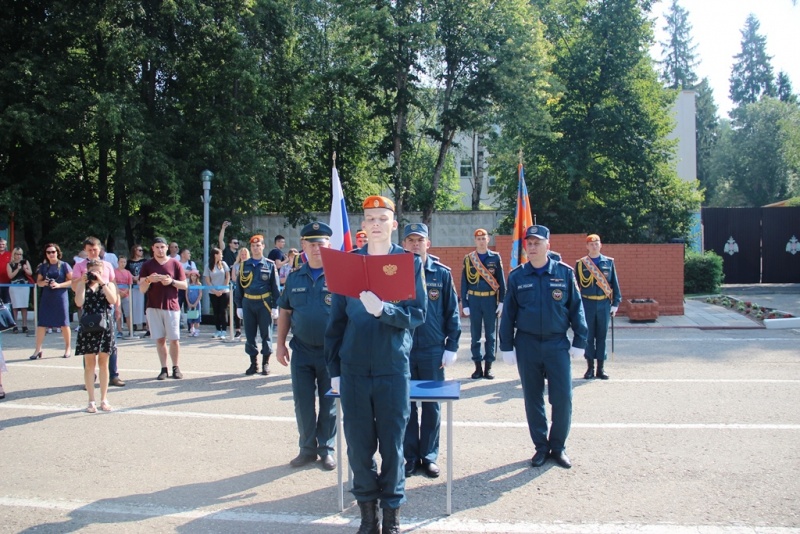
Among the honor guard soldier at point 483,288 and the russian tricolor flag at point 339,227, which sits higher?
the russian tricolor flag at point 339,227

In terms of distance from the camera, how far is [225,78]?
853 inches

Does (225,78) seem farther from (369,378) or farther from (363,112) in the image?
(369,378)

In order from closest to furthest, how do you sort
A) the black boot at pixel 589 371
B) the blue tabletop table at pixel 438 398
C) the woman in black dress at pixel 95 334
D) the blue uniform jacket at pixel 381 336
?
1. the blue uniform jacket at pixel 381 336
2. the blue tabletop table at pixel 438 398
3. the woman in black dress at pixel 95 334
4. the black boot at pixel 589 371

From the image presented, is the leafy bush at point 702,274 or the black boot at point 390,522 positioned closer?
the black boot at point 390,522

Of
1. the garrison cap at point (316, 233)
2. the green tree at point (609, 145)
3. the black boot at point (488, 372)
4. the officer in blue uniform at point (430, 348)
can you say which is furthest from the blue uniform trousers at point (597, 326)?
the green tree at point (609, 145)

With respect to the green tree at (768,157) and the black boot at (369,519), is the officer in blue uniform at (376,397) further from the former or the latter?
the green tree at (768,157)

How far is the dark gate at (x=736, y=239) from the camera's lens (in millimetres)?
26953

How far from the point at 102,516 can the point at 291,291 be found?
8.40 feet

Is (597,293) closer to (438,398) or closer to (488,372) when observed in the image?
(488,372)

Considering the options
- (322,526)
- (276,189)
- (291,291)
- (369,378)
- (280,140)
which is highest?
(280,140)

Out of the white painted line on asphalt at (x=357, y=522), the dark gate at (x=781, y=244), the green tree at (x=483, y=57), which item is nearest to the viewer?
the white painted line on asphalt at (x=357, y=522)

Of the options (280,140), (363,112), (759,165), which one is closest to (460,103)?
(363,112)

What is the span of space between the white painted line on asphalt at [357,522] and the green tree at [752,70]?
84.1 meters

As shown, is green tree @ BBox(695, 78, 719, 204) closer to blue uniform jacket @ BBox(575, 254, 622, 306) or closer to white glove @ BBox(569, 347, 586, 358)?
blue uniform jacket @ BBox(575, 254, 622, 306)
